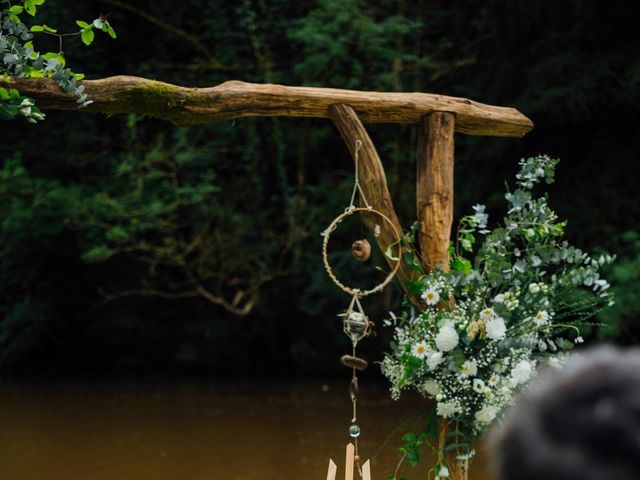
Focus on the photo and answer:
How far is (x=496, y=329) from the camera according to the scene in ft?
10.8

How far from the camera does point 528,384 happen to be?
3.31 meters

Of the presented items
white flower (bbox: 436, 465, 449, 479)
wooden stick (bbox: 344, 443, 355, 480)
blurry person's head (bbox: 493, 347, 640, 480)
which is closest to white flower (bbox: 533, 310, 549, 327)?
white flower (bbox: 436, 465, 449, 479)

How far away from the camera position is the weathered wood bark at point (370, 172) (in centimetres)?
364

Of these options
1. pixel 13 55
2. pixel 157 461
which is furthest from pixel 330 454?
pixel 13 55

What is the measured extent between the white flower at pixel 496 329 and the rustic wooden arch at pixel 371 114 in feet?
1.05

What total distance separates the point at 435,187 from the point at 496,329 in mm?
656

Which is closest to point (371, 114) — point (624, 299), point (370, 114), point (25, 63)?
point (370, 114)

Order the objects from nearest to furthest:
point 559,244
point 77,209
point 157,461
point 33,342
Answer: point 559,244, point 157,461, point 77,209, point 33,342

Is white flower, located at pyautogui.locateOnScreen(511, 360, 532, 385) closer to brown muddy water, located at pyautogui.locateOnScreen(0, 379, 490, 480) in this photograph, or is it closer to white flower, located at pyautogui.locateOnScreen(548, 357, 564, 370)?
white flower, located at pyautogui.locateOnScreen(548, 357, 564, 370)

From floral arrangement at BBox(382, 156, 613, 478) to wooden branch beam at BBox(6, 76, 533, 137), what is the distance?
14.4 inches

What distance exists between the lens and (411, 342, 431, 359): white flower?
3.36m

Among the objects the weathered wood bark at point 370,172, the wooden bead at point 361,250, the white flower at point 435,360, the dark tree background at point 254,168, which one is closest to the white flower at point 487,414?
the white flower at point 435,360

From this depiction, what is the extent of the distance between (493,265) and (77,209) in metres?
8.19

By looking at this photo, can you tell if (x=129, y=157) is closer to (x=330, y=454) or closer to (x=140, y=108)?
(x=330, y=454)
